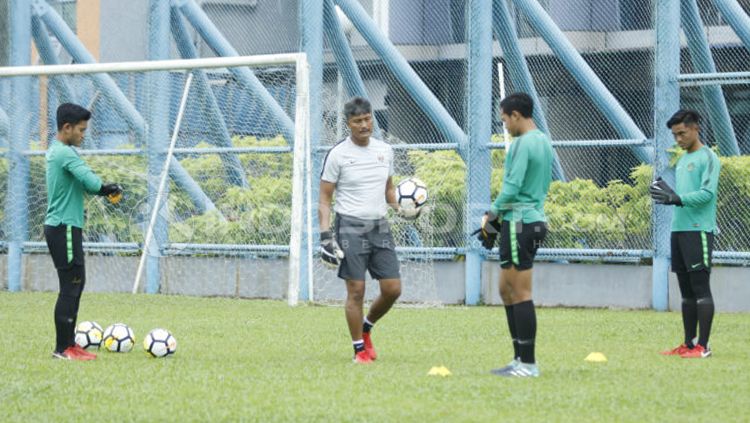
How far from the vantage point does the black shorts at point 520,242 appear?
8.32 meters

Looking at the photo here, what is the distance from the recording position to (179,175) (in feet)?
59.0

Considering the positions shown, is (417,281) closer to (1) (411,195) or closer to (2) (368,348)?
(1) (411,195)

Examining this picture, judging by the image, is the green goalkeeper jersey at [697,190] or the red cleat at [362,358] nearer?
the red cleat at [362,358]

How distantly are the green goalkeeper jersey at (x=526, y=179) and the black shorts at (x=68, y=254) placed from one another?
3140mm

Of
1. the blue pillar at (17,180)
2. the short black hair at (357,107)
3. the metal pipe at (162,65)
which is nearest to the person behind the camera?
the short black hair at (357,107)

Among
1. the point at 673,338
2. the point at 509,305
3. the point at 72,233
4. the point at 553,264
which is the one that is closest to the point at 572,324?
the point at 673,338

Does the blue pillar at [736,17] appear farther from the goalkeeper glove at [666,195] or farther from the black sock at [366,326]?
the black sock at [366,326]

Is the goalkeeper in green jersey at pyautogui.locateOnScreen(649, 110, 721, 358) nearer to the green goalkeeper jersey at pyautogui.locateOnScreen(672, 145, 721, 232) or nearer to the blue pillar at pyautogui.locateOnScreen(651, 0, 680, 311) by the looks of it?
the green goalkeeper jersey at pyautogui.locateOnScreen(672, 145, 721, 232)

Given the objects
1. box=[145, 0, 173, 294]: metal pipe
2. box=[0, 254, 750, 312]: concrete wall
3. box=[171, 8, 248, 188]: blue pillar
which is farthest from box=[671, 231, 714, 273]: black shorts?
box=[145, 0, 173, 294]: metal pipe

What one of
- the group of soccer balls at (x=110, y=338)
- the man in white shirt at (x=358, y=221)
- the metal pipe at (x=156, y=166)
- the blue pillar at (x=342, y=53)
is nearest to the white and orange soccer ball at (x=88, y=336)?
the group of soccer balls at (x=110, y=338)

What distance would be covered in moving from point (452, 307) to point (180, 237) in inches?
173

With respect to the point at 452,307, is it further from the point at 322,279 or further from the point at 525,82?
the point at 525,82

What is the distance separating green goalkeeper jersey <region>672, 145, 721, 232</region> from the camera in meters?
9.74

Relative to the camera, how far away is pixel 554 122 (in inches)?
684
